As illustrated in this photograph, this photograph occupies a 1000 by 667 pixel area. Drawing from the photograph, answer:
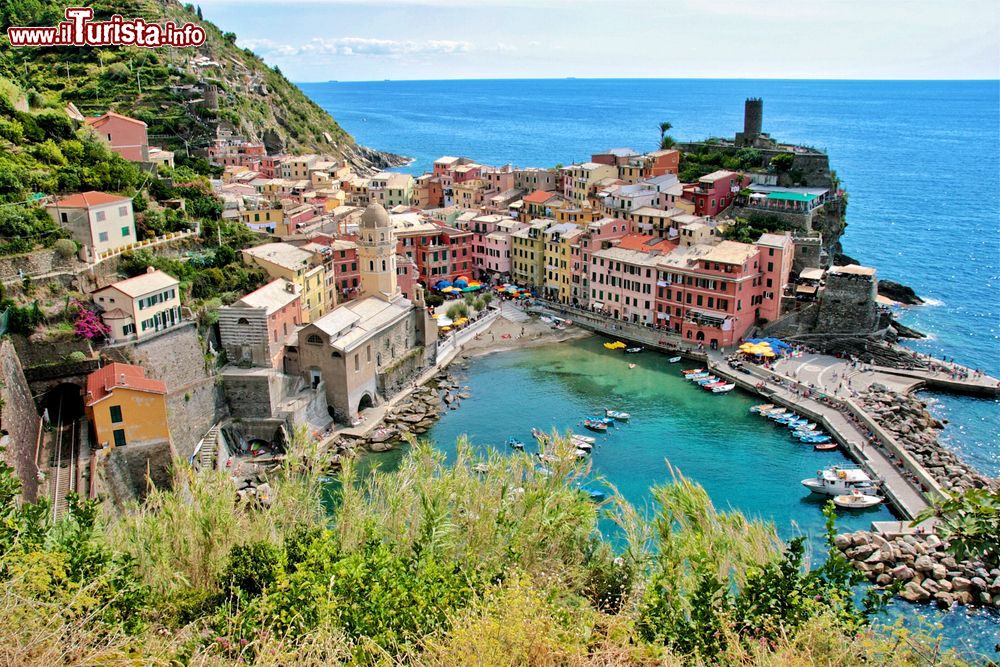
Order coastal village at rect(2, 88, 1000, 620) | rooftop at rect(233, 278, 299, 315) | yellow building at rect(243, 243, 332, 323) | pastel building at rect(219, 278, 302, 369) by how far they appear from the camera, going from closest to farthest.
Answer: coastal village at rect(2, 88, 1000, 620), pastel building at rect(219, 278, 302, 369), rooftop at rect(233, 278, 299, 315), yellow building at rect(243, 243, 332, 323)

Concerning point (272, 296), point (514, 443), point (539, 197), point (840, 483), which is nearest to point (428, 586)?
point (514, 443)

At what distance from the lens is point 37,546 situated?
1363cm

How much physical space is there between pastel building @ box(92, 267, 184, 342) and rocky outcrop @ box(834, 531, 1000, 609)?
974 inches

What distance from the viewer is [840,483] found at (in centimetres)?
3009

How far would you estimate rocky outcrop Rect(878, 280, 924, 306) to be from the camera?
53281 mm

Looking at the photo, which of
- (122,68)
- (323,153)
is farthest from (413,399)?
(323,153)

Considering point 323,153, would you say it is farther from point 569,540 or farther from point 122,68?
point 569,540

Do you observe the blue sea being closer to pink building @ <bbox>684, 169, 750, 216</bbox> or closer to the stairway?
the stairway

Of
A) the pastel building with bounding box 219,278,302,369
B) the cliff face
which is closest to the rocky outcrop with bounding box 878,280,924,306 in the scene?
the pastel building with bounding box 219,278,302,369

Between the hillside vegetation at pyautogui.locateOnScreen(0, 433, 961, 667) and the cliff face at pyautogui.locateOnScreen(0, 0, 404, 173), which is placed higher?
the cliff face at pyautogui.locateOnScreen(0, 0, 404, 173)

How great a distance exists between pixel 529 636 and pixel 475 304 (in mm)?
39961

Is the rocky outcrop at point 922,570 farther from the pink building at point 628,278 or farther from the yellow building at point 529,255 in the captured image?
the yellow building at point 529,255

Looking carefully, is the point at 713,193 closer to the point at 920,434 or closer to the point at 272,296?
the point at 920,434

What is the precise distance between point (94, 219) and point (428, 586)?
2506cm
